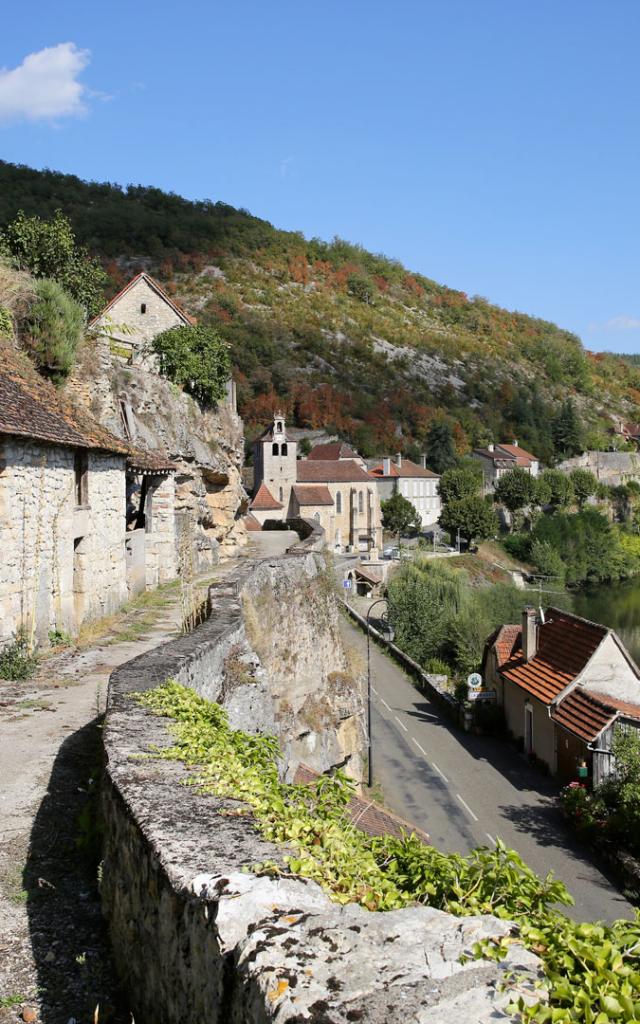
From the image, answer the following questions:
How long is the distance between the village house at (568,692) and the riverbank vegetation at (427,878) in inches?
884

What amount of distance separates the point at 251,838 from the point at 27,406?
31.0 feet

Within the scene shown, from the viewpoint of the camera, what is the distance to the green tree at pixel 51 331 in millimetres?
14578

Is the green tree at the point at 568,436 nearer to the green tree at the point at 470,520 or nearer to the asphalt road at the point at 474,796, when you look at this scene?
the green tree at the point at 470,520

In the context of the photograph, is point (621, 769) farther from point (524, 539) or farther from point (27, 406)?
point (524, 539)

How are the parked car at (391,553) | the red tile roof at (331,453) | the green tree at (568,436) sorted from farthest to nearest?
the green tree at (568,436) < the red tile roof at (331,453) < the parked car at (391,553)

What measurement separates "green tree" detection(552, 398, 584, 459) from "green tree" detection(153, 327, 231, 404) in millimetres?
95095

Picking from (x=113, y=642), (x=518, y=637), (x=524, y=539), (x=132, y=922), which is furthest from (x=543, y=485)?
(x=132, y=922)

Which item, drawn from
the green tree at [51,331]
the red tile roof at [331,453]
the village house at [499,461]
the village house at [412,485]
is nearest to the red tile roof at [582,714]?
the green tree at [51,331]

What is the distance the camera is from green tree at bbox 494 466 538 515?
90438 mm

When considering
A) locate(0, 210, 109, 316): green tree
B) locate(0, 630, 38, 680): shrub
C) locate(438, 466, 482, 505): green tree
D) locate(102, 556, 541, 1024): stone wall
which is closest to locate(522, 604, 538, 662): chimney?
locate(0, 210, 109, 316): green tree

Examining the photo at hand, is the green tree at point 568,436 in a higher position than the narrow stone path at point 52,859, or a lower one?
higher

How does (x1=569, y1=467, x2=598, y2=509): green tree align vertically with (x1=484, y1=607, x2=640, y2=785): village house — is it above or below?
above

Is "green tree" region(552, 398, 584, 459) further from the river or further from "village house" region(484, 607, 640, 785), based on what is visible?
"village house" region(484, 607, 640, 785)

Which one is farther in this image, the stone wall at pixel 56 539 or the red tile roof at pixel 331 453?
the red tile roof at pixel 331 453
